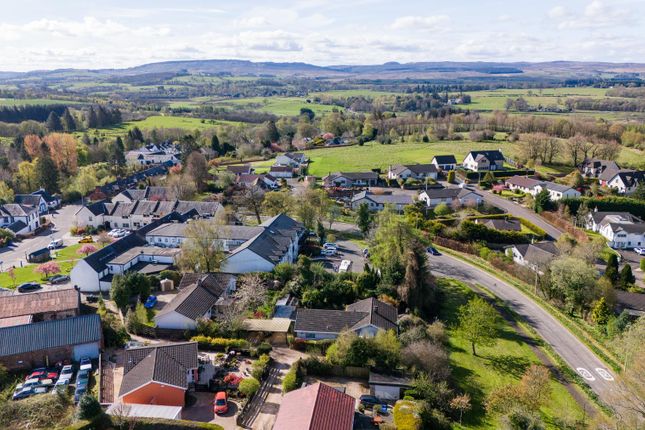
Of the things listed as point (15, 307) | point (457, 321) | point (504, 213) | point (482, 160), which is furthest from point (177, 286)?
point (482, 160)

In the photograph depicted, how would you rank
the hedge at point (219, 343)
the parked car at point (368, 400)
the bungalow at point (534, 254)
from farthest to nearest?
the bungalow at point (534, 254)
the hedge at point (219, 343)
the parked car at point (368, 400)

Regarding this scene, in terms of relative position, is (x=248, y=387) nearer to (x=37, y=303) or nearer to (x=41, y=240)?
(x=37, y=303)

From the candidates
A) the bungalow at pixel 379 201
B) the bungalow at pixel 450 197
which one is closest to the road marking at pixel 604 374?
the bungalow at pixel 379 201

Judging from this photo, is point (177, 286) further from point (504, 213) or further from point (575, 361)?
point (504, 213)

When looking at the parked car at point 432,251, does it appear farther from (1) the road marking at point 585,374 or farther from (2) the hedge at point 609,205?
(2) the hedge at point 609,205

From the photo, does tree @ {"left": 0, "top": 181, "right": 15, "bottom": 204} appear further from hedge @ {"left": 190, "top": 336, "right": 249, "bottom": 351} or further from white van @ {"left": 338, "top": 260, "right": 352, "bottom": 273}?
hedge @ {"left": 190, "top": 336, "right": 249, "bottom": 351}

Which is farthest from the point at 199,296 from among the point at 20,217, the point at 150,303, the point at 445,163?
the point at 445,163
